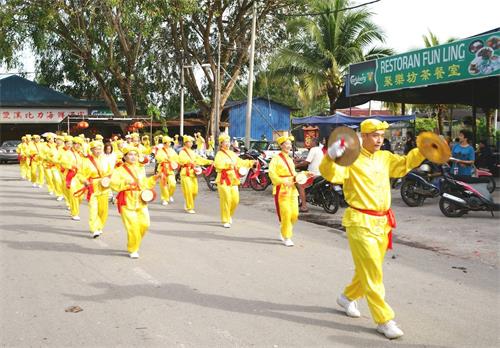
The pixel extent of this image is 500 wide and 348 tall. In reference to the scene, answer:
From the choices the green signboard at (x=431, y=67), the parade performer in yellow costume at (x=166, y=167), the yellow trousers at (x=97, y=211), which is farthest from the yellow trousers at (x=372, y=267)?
the parade performer in yellow costume at (x=166, y=167)

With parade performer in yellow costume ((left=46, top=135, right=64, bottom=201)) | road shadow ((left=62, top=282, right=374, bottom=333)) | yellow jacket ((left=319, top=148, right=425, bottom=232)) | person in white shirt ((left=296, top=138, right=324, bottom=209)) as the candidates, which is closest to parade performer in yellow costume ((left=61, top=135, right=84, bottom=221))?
parade performer in yellow costume ((left=46, top=135, right=64, bottom=201))

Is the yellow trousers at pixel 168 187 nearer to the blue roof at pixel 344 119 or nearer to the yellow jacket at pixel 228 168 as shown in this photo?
the yellow jacket at pixel 228 168

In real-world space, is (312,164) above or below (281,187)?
above

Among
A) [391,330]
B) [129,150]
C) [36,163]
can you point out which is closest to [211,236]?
[129,150]

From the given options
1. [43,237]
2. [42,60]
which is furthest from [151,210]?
[42,60]

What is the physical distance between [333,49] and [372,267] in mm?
19656

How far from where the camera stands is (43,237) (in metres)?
9.19

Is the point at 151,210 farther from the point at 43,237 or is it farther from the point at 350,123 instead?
the point at 350,123

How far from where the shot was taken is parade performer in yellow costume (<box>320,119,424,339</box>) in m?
4.50

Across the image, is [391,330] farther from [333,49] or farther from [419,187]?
[333,49]

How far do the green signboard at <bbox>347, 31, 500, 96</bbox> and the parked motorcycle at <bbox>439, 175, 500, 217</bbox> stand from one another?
2.74m

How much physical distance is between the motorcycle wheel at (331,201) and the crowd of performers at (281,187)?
2.38 m

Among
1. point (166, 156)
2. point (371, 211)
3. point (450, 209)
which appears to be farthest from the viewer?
point (166, 156)

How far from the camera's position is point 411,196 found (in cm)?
1244
